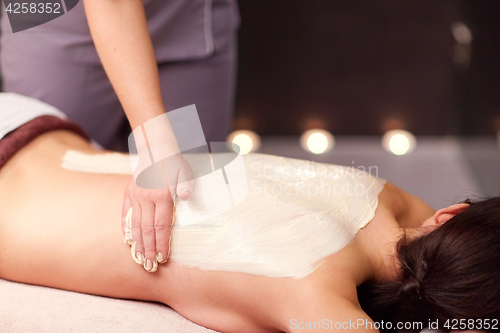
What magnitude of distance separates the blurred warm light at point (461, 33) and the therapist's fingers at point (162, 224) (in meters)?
1.91

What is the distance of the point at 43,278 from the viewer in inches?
30.9

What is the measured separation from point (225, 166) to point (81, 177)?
0.94 ft

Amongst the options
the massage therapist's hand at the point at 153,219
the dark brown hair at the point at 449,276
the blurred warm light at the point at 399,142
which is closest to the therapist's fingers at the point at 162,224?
the massage therapist's hand at the point at 153,219

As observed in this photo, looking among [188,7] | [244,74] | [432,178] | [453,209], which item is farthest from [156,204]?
[432,178]

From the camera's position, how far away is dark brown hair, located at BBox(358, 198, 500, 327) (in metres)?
0.58

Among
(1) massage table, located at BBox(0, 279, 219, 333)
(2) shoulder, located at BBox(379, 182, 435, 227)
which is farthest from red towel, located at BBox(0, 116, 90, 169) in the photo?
(2) shoulder, located at BBox(379, 182, 435, 227)

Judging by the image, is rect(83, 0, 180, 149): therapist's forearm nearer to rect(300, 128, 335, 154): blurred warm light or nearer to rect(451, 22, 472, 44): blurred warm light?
rect(300, 128, 335, 154): blurred warm light

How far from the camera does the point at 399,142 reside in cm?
230

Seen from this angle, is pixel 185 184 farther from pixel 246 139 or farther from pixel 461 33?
pixel 461 33

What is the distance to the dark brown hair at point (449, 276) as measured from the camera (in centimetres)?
58

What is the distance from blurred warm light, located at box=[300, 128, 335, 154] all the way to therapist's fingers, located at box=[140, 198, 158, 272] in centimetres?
176

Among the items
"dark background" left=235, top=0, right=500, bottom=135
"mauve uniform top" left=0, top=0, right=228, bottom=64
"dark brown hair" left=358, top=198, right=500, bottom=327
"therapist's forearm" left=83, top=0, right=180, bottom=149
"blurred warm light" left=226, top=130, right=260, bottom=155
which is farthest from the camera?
"blurred warm light" left=226, top=130, right=260, bottom=155

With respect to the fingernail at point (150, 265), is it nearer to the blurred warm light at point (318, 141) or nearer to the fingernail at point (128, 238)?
the fingernail at point (128, 238)

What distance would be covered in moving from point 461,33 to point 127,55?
188 cm
